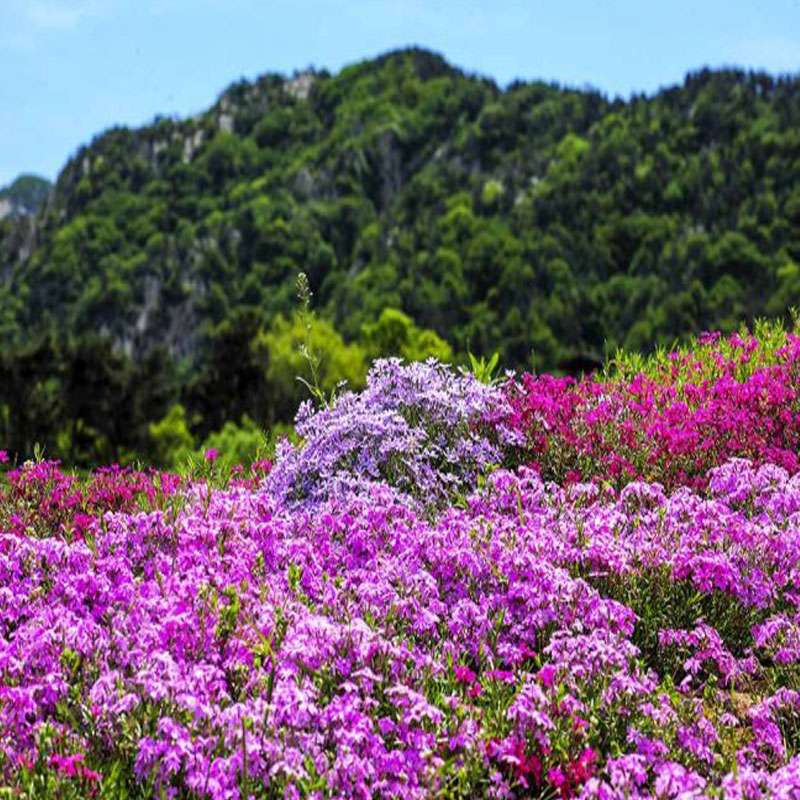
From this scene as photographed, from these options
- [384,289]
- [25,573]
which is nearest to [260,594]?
[25,573]

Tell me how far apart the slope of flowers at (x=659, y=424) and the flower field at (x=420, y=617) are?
39 mm

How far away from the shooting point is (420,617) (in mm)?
5520

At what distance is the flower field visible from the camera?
4371mm

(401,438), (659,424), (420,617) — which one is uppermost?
(659,424)

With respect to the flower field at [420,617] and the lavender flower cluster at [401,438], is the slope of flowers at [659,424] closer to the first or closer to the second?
the flower field at [420,617]

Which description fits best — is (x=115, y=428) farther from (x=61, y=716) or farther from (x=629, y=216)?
(x=629, y=216)

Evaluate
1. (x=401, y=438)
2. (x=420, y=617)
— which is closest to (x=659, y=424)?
(x=401, y=438)

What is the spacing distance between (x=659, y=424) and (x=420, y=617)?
4.63m

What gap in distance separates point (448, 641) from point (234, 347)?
169 ft

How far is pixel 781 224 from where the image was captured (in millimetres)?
151125

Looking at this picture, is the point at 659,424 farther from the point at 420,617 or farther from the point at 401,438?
the point at 420,617

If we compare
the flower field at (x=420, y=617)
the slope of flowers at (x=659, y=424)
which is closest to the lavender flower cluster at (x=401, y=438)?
the flower field at (x=420, y=617)

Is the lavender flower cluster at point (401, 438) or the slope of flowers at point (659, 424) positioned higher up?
the slope of flowers at point (659, 424)

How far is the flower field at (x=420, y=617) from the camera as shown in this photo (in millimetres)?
4371
